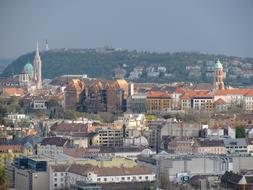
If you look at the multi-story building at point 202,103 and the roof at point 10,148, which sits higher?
the multi-story building at point 202,103

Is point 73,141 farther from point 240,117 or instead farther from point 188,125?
A: point 240,117

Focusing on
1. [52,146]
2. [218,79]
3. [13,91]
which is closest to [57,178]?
[52,146]

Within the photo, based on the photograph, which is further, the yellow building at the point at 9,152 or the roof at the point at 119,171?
the yellow building at the point at 9,152

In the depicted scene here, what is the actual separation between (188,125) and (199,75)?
111 feet

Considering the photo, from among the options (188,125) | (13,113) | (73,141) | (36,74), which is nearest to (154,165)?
(73,141)

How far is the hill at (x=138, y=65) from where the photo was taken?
74.9m

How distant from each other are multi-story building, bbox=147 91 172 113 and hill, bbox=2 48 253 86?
1764 centimetres

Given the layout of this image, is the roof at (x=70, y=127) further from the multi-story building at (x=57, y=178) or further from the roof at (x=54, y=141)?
the multi-story building at (x=57, y=178)

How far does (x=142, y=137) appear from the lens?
39500 millimetres

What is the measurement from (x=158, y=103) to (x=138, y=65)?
95.3 feet

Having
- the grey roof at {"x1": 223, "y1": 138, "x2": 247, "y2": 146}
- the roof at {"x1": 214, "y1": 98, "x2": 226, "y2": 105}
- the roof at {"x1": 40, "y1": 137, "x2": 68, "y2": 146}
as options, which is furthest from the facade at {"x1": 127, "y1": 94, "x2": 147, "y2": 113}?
the grey roof at {"x1": 223, "y1": 138, "x2": 247, "y2": 146}

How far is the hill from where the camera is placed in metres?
74.9

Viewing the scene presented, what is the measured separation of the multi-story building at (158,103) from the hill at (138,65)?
17635 millimetres

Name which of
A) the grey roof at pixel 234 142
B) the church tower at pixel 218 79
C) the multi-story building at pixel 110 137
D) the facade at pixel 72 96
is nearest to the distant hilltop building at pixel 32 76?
the church tower at pixel 218 79
